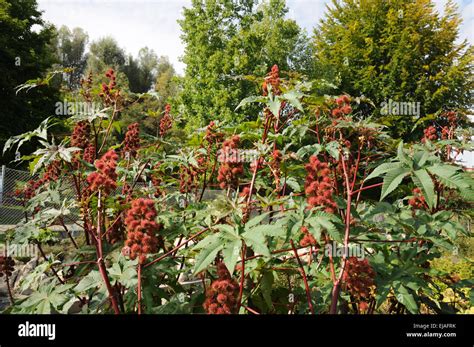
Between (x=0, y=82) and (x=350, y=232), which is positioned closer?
(x=350, y=232)

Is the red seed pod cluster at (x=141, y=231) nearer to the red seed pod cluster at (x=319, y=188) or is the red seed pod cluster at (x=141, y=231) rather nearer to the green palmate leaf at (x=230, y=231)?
the green palmate leaf at (x=230, y=231)

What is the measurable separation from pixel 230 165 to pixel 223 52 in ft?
58.4

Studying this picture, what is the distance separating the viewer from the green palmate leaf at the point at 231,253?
1420 mm

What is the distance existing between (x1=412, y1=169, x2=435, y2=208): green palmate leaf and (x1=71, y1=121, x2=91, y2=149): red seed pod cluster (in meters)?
1.96

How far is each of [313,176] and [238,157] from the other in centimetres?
41

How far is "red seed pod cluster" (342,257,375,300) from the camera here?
1.66 m

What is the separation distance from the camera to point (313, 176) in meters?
1.76

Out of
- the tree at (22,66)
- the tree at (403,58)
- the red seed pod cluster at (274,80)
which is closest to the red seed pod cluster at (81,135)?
the red seed pod cluster at (274,80)

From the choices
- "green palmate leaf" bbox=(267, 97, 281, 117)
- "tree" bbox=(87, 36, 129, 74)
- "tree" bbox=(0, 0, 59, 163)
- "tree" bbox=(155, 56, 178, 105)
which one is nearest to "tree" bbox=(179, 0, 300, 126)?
"tree" bbox=(0, 0, 59, 163)

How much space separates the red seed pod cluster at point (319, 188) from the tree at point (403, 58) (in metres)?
17.9

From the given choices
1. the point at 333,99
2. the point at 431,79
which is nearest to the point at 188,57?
the point at 431,79

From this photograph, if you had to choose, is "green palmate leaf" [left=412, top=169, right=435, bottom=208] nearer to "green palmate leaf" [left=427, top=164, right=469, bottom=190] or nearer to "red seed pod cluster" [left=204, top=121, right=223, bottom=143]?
"green palmate leaf" [left=427, top=164, right=469, bottom=190]

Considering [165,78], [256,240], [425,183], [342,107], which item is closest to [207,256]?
[256,240]
